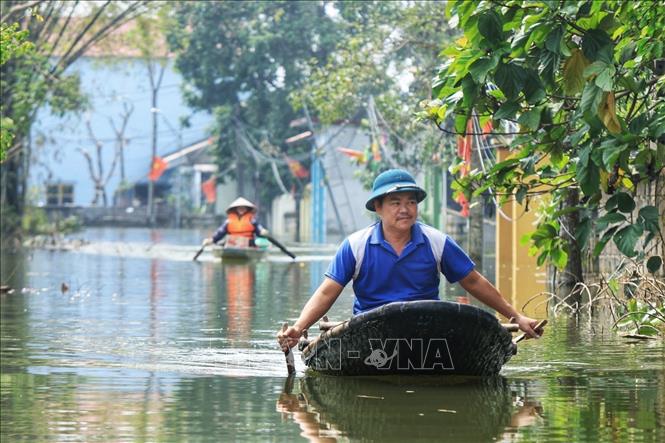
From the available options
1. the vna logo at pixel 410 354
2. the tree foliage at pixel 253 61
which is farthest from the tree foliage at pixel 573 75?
the tree foliage at pixel 253 61

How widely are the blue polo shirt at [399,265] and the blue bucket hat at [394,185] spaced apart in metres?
0.25

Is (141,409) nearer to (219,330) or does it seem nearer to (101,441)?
(101,441)

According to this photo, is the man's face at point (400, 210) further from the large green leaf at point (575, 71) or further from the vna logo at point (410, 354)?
the large green leaf at point (575, 71)

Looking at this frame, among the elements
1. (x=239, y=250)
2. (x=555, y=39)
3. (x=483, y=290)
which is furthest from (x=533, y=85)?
(x=239, y=250)

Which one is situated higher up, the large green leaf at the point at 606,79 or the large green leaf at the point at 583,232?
the large green leaf at the point at 606,79

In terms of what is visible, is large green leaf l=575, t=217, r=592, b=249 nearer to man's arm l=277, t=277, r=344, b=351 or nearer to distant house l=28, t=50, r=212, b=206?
man's arm l=277, t=277, r=344, b=351

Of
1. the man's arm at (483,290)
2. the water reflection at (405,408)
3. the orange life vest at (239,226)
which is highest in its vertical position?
the orange life vest at (239,226)

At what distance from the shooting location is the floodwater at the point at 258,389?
813 centimetres

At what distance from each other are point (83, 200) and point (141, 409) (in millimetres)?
78864

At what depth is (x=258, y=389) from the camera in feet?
33.1

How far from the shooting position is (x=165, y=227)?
257ft

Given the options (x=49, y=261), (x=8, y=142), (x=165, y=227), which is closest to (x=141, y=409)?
(x=8, y=142)

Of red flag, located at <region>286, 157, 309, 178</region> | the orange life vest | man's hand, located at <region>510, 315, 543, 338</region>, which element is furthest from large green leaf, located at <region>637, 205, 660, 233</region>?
red flag, located at <region>286, 157, 309, 178</region>

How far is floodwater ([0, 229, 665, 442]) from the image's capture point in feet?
26.7
